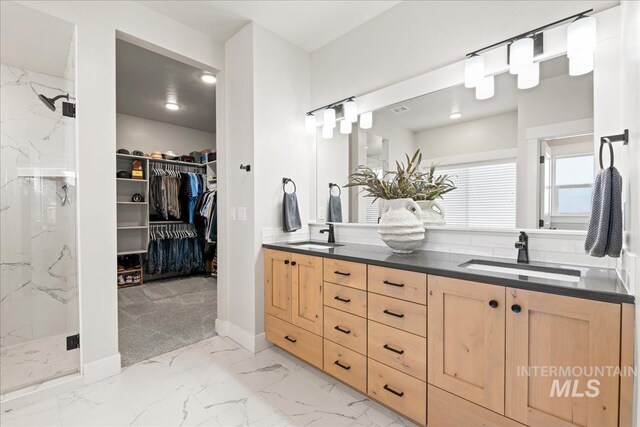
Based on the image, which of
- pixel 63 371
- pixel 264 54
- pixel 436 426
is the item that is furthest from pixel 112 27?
pixel 436 426

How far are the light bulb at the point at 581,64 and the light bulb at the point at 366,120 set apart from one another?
128 cm

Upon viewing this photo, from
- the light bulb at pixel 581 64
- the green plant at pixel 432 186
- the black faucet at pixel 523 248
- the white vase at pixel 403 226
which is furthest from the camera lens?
the green plant at pixel 432 186

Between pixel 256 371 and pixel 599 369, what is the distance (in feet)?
6.45

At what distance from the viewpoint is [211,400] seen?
1824mm

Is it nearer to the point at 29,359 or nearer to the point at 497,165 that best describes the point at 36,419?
the point at 29,359

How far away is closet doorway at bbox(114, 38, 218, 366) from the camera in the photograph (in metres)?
3.39

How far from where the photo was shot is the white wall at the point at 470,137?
1.76m

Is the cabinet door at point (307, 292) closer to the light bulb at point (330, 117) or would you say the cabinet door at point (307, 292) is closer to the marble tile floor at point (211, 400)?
the marble tile floor at point (211, 400)

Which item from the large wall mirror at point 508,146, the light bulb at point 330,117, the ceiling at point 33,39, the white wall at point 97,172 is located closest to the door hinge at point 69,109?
the white wall at point 97,172

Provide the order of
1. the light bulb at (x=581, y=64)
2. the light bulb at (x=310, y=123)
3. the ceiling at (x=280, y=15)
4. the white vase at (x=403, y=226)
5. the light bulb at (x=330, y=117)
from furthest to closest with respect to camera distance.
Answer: the light bulb at (x=310, y=123)
the light bulb at (x=330, y=117)
the ceiling at (x=280, y=15)
the white vase at (x=403, y=226)
the light bulb at (x=581, y=64)

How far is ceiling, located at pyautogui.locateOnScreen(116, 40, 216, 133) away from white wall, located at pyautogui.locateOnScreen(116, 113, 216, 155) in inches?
5.4

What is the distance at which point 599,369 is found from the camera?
1003 mm

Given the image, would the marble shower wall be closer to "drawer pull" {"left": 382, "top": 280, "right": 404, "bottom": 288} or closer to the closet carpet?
the closet carpet

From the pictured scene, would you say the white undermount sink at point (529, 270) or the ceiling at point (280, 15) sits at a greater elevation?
the ceiling at point (280, 15)
